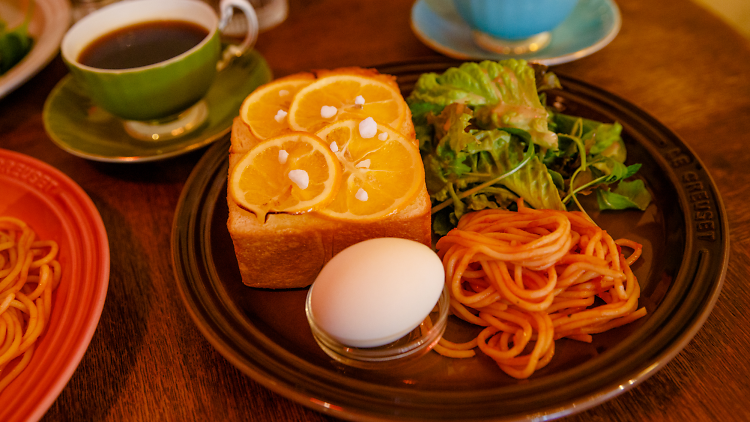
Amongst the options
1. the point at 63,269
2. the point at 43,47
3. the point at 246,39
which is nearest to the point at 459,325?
the point at 63,269

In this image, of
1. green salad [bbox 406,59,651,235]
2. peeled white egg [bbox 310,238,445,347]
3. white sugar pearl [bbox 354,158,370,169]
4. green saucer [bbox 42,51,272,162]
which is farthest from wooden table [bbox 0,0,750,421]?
white sugar pearl [bbox 354,158,370,169]

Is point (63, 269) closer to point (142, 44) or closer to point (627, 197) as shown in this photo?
point (142, 44)

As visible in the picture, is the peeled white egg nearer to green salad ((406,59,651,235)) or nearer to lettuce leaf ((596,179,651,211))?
green salad ((406,59,651,235))

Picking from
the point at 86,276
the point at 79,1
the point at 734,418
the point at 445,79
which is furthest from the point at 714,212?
the point at 79,1

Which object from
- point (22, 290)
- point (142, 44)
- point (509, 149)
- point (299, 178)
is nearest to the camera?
point (299, 178)

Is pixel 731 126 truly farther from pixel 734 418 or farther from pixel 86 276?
pixel 86 276

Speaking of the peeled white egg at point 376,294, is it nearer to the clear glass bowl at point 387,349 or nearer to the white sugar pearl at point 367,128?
the clear glass bowl at point 387,349

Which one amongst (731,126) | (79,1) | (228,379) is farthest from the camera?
(79,1)
